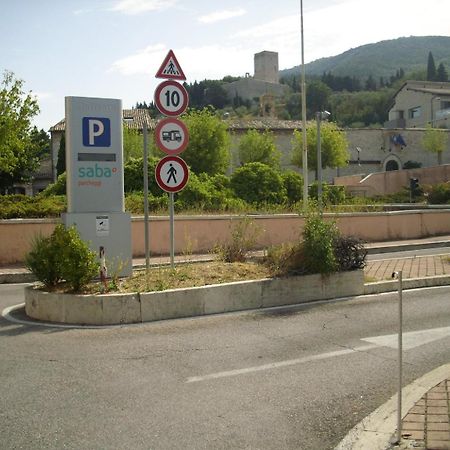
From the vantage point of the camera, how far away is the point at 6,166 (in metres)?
25.0

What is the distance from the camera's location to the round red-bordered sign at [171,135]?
10.1 meters

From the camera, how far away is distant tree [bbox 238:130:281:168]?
51250mm

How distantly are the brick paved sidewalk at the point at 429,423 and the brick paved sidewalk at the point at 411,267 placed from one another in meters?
6.22

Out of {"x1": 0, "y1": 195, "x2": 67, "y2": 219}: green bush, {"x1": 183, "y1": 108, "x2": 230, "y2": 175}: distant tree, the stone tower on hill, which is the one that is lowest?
{"x1": 0, "y1": 195, "x2": 67, "y2": 219}: green bush

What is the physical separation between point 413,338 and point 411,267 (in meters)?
5.90

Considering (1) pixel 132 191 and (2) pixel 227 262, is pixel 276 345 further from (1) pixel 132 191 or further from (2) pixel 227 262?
(1) pixel 132 191

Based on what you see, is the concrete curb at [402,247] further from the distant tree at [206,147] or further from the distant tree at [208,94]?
the distant tree at [208,94]

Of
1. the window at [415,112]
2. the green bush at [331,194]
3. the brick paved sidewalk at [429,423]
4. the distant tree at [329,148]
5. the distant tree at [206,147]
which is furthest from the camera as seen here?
the window at [415,112]

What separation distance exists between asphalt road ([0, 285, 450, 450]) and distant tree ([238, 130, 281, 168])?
4263cm

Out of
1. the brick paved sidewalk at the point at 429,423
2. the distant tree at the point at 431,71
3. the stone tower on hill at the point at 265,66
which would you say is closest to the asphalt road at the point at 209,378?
the brick paved sidewalk at the point at 429,423

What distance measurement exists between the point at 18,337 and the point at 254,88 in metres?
157

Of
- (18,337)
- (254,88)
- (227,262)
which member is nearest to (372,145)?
(227,262)

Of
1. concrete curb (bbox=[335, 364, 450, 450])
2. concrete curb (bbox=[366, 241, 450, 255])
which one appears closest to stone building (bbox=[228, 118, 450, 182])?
concrete curb (bbox=[366, 241, 450, 255])

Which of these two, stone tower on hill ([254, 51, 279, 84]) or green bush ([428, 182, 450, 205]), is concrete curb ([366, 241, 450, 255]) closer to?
green bush ([428, 182, 450, 205])
